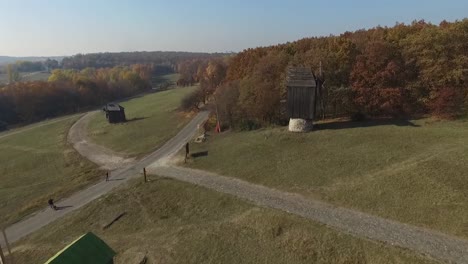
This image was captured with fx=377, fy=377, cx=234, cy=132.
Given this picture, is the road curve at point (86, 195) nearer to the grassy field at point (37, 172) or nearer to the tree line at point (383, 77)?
the grassy field at point (37, 172)

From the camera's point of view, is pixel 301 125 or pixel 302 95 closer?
pixel 302 95

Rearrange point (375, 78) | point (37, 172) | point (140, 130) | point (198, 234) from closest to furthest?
1. point (198, 234)
2. point (375, 78)
3. point (37, 172)
4. point (140, 130)

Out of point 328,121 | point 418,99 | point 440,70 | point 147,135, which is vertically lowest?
point 147,135

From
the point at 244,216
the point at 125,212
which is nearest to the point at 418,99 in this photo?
the point at 244,216

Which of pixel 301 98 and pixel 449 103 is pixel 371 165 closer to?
pixel 301 98

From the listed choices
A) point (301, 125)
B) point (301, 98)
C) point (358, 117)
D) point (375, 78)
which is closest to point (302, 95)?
point (301, 98)

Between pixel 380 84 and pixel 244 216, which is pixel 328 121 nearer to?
pixel 380 84

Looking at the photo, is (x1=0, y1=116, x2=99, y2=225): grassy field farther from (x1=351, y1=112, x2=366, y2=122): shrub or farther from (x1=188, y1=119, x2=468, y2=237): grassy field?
(x1=351, y1=112, x2=366, y2=122): shrub
